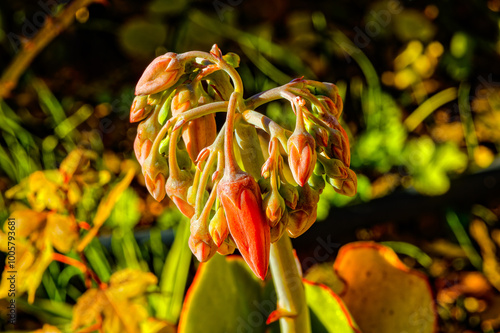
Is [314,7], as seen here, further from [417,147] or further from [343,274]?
[343,274]

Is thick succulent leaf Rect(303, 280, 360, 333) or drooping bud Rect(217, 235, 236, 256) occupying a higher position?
drooping bud Rect(217, 235, 236, 256)

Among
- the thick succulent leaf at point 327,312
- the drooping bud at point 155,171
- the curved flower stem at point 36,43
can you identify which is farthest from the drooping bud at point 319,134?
the curved flower stem at point 36,43

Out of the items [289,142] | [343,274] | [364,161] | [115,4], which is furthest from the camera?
[115,4]

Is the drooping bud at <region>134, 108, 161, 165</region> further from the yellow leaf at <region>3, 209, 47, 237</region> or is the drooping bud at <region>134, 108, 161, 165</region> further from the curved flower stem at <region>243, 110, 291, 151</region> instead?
the yellow leaf at <region>3, 209, 47, 237</region>

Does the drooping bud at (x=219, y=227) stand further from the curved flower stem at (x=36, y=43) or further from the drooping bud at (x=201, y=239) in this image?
the curved flower stem at (x=36, y=43)

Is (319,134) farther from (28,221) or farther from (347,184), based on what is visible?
(28,221)

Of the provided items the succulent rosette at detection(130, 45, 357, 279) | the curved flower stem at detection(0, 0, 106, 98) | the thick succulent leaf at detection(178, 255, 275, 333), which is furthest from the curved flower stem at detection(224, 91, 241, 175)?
the curved flower stem at detection(0, 0, 106, 98)

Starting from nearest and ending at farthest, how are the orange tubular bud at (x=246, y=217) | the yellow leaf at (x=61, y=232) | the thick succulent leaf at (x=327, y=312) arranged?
1. the orange tubular bud at (x=246, y=217)
2. the thick succulent leaf at (x=327, y=312)
3. the yellow leaf at (x=61, y=232)

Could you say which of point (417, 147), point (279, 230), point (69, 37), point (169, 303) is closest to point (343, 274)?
point (279, 230)

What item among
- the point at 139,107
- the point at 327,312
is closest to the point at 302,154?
the point at 139,107
